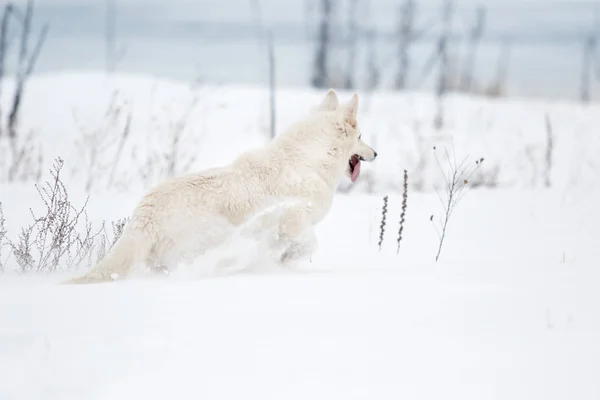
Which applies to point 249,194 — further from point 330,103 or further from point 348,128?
point 330,103

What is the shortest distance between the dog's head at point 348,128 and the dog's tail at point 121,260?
6.67ft

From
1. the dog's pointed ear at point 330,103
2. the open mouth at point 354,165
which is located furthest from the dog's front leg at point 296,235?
the dog's pointed ear at point 330,103

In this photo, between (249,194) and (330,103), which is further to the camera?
(330,103)

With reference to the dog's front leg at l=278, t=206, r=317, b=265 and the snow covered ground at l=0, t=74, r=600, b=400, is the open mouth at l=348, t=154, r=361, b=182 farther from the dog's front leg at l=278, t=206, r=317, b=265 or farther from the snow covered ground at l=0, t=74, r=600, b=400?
the dog's front leg at l=278, t=206, r=317, b=265

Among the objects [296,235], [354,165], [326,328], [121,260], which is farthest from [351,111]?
[326,328]

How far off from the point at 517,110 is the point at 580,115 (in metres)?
2.00

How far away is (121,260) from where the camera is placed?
200 inches

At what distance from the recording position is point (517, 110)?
2256 centimetres

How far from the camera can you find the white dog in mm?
5266

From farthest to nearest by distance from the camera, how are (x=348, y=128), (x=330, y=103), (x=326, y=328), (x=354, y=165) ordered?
(x=354, y=165) → (x=330, y=103) → (x=348, y=128) → (x=326, y=328)

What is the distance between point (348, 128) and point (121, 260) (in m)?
2.37

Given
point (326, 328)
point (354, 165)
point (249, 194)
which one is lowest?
point (326, 328)

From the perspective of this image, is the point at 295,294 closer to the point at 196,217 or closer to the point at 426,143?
the point at 196,217

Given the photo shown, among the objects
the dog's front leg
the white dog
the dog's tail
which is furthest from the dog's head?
the dog's tail
